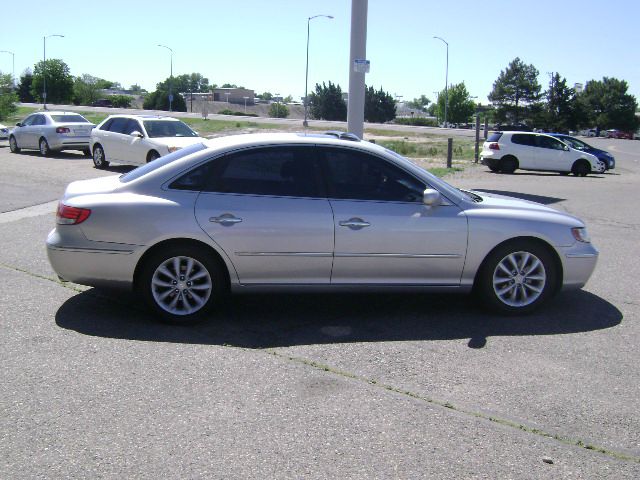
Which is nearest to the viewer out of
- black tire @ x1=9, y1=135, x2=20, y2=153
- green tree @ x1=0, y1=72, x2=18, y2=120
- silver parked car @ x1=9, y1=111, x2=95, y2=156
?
silver parked car @ x1=9, y1=111, x2=95, y2=156

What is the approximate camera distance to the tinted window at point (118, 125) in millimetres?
19609

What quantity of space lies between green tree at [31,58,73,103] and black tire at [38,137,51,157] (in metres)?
71.0

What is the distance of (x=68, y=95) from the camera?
311ft

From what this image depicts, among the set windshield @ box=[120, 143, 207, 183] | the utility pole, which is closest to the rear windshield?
the utility pole

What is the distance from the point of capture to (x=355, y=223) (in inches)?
239

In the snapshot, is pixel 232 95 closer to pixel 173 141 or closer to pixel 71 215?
pixel 173 141

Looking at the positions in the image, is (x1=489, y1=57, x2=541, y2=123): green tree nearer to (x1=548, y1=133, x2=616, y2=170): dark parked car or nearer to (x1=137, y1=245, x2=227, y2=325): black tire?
(x1=548, y1=133, x2=616, y2=170): dark parked car

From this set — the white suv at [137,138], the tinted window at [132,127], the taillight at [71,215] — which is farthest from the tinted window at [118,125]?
the taillight at [71,215]

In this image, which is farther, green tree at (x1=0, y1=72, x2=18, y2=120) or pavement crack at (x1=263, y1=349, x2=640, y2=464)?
green tree at (x1=0, y1=72, x2=18, y2=120)

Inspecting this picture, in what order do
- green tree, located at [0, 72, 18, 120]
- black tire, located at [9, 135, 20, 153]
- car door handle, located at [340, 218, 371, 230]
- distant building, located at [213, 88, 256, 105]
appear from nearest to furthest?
car door handle, located at [340, 218, 371, 230] < black tire, located at [9, 135, 20, 153] < green tree, located at [0, 72, 18, 120] < distant building, located at [213, 88, 256, 105]

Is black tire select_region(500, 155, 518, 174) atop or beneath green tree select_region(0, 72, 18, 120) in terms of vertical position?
beneath

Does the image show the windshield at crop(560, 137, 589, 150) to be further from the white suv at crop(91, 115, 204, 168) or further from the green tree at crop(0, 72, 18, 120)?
the green tree at crop(0, 72, 18, 120)

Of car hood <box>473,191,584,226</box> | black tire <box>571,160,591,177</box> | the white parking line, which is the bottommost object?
the white parking line

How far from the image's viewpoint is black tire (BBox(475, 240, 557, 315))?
637 centimetres
